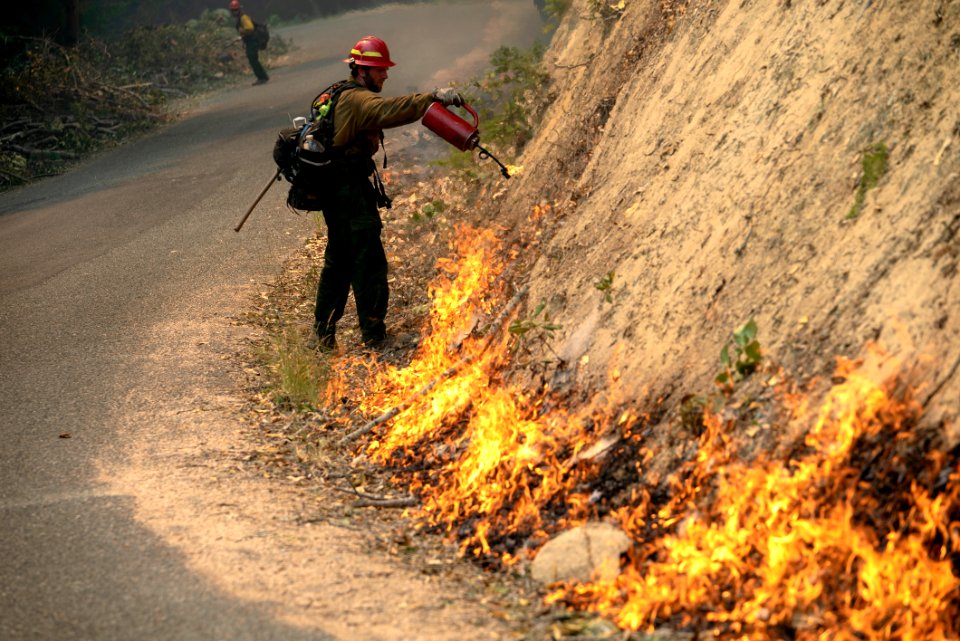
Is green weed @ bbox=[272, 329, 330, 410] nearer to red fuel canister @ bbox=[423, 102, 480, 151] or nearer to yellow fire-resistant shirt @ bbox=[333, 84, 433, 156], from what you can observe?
yellow fire-resistant shirt @ bbox=[333, 84, 433, 156]

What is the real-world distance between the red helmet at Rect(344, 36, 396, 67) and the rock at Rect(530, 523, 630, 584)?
4021 millimetres

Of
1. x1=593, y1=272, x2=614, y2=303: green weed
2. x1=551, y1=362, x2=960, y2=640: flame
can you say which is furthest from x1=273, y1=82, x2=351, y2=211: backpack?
x1=551, y1=362, x2=960, y2=640: flame

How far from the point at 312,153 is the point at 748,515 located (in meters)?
4.41

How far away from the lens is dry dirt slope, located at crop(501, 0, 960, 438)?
4383 mm

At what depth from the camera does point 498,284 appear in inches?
296

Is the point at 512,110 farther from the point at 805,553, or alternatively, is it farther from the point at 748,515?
the point at 805,553

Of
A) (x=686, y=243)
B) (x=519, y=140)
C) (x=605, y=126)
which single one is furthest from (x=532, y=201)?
(x=686, y=243)

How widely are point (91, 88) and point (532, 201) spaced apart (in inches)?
510

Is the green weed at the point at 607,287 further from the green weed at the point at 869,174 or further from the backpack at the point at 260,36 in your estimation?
the backpack at the point at 260,36

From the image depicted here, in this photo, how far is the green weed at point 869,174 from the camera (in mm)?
4793

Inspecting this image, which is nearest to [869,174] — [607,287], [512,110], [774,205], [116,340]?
[774,205]

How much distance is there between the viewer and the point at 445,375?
6.70 m

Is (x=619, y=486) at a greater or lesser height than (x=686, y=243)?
lesser

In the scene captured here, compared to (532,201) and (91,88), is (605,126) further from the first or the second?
(91,88)
